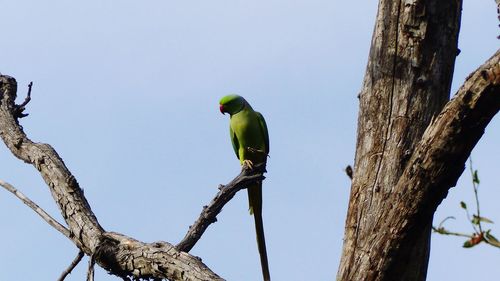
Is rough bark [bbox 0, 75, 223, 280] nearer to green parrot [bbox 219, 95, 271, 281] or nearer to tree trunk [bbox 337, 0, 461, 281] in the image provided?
tree trunk [bbox 337, 0, 461, 281]

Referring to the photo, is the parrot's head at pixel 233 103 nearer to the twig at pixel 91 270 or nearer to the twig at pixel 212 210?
the twig at pixel 212 210

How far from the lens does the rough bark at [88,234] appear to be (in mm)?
3795

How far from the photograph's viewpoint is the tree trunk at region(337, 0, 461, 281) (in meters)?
3.77

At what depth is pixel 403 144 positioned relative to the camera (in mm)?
3848

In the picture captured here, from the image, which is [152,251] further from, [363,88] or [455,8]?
[455,8]

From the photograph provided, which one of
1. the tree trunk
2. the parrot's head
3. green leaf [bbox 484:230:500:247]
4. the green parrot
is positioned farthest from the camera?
the parrot's head

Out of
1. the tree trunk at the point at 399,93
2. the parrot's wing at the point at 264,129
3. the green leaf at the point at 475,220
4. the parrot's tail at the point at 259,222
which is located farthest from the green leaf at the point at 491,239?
the parrot's wing at the point at 264,129

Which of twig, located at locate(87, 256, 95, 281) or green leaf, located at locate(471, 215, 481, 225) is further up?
green leaf, located at locate(471, 215, 481, 225)

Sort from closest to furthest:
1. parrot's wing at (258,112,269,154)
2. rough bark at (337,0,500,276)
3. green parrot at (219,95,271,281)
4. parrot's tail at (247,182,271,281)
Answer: rough bark at (337,0,500,276) < parrot's tail at (247,182,271,281) < green parrot at (219,95,271,281) < parrot's wing at (258,112,269,154)

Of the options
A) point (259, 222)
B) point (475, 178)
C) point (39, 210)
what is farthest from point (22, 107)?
point (475, 178)

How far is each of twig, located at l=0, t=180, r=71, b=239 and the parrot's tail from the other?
1.57m

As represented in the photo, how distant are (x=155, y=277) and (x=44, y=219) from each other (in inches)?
33.4

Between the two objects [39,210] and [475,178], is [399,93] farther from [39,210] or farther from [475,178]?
[39,210]

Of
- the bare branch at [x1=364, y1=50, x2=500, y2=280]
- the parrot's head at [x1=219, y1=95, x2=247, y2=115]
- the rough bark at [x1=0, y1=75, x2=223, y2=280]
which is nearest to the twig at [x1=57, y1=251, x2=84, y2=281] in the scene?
the rough bark at [x1=0, y1=75, x2=223, y2=280]
